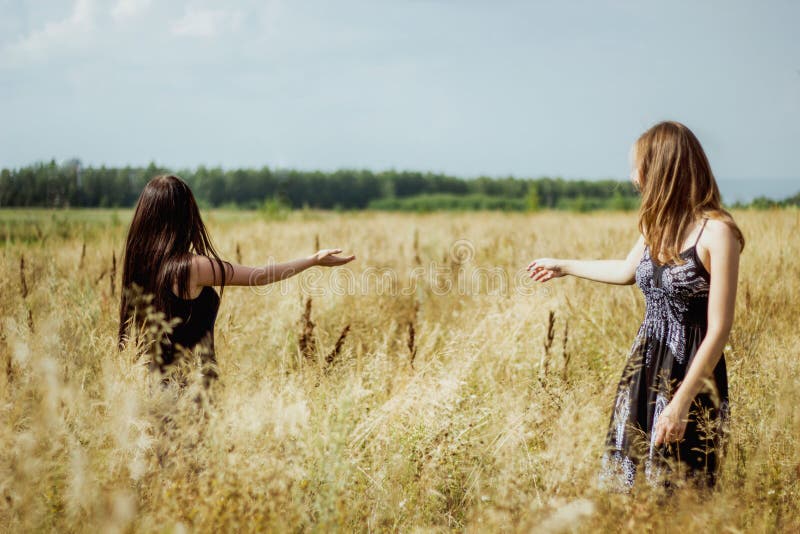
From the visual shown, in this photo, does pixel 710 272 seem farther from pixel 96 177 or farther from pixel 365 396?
pixel 96 177

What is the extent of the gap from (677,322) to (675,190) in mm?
474

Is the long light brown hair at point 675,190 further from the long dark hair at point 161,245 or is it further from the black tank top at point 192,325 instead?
the black tank top at point 192,325

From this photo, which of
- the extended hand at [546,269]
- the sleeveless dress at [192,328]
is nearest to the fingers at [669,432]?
the extended hand at [546,269]

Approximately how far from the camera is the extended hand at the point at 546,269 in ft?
8.43

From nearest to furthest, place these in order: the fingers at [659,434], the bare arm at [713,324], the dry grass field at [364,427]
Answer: the dry grass field at [364,427] < the bare arm at [713,324] < the fingers at [659,434]

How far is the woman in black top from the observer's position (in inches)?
92.4

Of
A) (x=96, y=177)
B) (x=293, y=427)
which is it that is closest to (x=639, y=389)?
(x=293, y=427)

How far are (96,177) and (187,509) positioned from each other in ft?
35.2

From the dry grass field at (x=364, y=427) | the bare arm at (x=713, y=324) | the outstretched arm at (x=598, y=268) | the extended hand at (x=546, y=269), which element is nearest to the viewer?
the dry grass field at (x=364, y=427)

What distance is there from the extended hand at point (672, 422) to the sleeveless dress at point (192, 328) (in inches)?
66.9

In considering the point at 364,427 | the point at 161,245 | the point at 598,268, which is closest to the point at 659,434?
the point at 598,268

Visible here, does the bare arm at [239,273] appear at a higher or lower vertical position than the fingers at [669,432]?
higher

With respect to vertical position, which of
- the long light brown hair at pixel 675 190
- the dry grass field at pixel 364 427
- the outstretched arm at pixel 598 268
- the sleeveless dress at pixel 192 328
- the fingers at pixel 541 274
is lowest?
the dry grass field at pixel 364 427

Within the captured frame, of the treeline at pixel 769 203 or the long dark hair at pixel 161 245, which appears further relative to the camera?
the treeline at pixel 769 203
